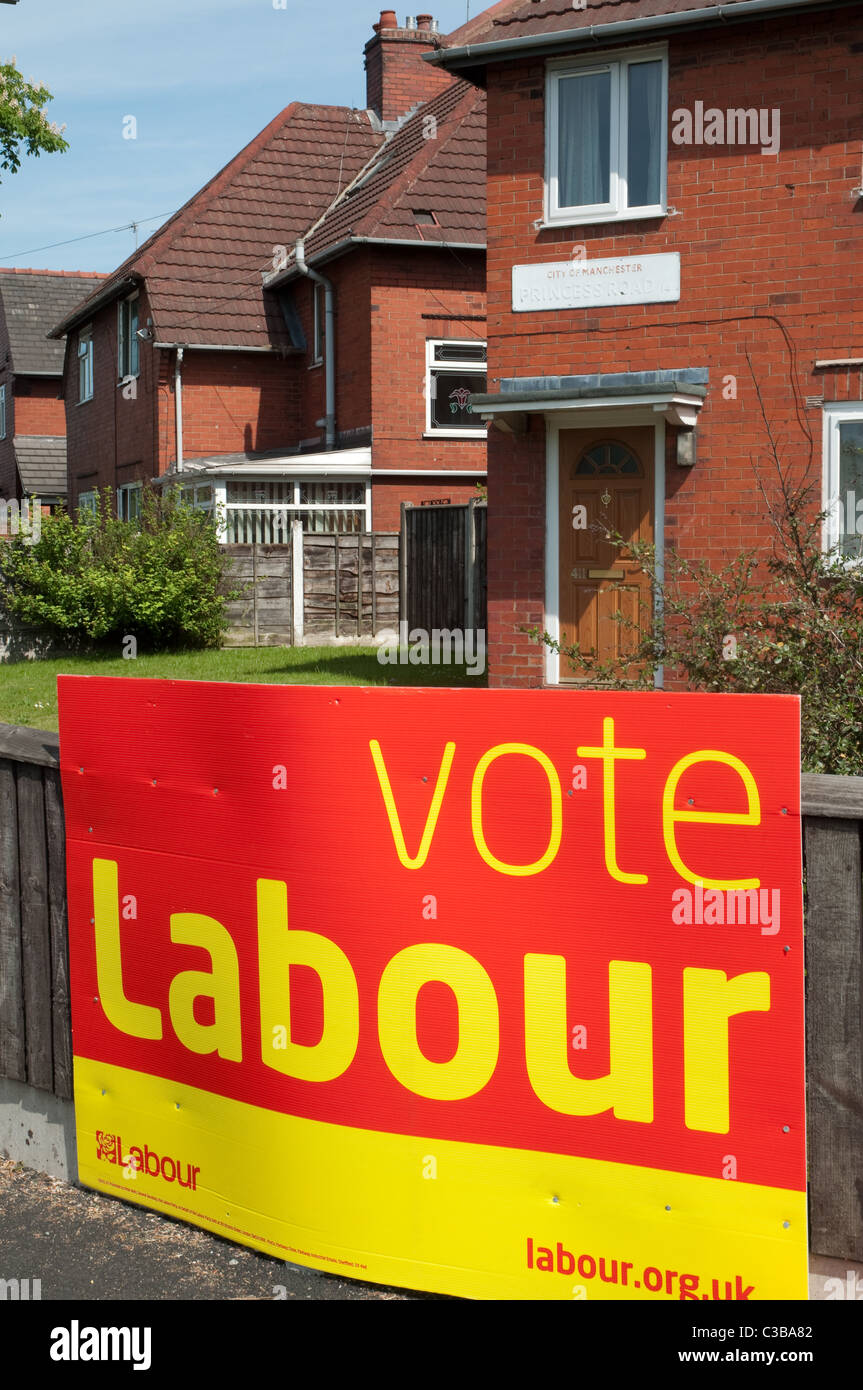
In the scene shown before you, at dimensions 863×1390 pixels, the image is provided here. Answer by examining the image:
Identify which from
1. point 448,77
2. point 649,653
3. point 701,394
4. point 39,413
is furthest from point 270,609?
point 39,413

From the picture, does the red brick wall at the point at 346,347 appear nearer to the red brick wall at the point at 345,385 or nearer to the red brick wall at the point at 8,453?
the red brick wall at the point at 345,385

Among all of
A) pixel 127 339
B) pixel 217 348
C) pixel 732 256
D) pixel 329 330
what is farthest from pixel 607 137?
pixel 127 339

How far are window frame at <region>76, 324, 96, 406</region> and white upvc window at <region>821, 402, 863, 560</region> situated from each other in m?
22.2

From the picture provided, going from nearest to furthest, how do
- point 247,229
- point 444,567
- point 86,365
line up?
point 444,567 → point 247,229 → point 86,365

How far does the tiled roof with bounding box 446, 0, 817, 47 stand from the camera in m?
13.0

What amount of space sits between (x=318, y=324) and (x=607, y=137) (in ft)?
41.1

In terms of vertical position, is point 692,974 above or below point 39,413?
below

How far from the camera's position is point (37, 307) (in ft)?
147

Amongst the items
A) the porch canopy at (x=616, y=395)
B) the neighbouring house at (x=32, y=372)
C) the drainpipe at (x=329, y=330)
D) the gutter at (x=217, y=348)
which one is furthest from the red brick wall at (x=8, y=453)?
the porch canopy at (x=616, y=395)

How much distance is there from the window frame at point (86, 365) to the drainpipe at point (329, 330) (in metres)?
8.42

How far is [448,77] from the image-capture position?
28.6 meters

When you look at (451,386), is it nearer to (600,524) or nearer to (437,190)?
(437,190)
